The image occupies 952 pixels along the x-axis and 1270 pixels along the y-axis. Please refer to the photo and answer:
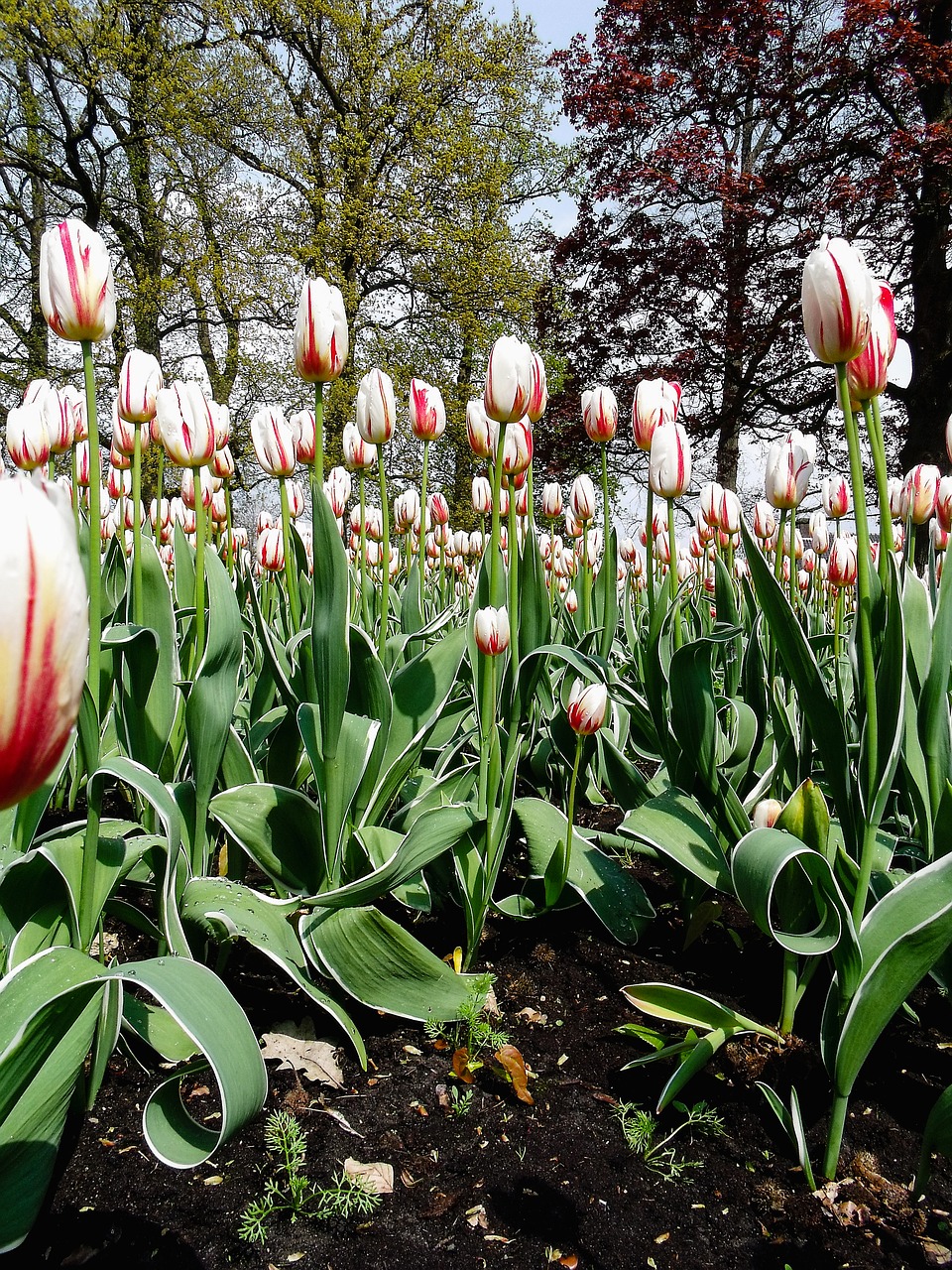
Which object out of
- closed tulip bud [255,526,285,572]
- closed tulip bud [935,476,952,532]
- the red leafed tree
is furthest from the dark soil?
the red leafed tree

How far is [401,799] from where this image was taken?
73.2 inches

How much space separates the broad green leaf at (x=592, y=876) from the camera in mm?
1563

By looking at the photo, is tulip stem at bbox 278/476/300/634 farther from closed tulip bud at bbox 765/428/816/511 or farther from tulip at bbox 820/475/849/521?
tulip at bbox 820/475/849/521

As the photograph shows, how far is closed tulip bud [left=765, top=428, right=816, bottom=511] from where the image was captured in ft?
6.26

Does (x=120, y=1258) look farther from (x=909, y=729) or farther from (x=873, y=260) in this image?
(x=873, y=260)

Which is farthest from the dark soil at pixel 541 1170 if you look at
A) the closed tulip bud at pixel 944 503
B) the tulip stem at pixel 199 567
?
the closed tulip bud at pixel 944 503

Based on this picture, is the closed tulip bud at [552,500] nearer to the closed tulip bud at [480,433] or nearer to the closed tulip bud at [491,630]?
the closed tulip bud at [480,433]

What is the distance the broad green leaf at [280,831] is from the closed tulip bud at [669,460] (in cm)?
97

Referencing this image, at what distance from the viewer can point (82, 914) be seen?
1.07 meters

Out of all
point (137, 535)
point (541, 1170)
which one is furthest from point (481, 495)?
point (541, 1170)

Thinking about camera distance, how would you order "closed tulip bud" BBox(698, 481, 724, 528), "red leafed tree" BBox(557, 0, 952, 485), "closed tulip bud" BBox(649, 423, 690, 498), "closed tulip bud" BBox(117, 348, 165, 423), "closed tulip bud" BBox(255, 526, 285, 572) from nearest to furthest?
"closed tulip bud" BBox(117, 348, 165, 423) → "closed tulip bud" BBox(649, 423, 690, 498) → "closed tulip bud" BBox(698, 481, 724, 528) → "closed tulip bud" BBox(255, 526, 285, 572) → "red leafed tree" BBox(557, 0, 952, 485)

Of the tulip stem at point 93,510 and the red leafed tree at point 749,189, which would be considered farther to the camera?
the red leafed tree at point 749,189

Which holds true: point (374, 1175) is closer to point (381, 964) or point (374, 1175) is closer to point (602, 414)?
point (381, 964)

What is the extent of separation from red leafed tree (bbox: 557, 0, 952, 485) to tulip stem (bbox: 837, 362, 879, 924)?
1093 centimetres
